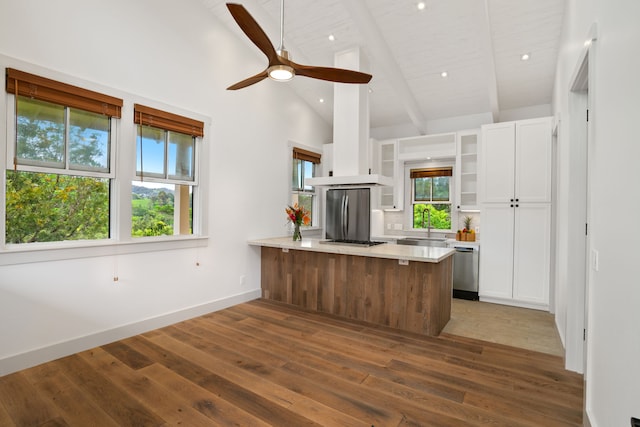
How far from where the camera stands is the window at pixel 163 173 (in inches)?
139

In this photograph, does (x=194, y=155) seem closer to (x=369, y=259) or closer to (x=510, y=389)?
(x=369, y=259)

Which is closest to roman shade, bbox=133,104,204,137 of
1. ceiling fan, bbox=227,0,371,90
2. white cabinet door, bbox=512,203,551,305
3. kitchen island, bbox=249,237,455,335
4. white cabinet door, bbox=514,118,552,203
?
ceiling fan, bbox=227,0,371,90

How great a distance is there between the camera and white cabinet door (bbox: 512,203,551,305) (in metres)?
4.39

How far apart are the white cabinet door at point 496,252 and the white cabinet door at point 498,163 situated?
0.17 meters

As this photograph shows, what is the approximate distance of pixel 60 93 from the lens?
286 centimetres

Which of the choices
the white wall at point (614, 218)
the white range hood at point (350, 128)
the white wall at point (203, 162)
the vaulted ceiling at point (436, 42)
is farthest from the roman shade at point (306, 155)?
the white wall at point (614, 218)

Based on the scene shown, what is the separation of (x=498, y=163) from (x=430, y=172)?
1.46 meters

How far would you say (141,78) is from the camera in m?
3.45

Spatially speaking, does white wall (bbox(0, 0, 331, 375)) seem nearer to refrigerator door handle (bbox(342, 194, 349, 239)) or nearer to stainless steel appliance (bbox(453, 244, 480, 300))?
refrigerator door handle (bbox(342, 194, 349, 239))

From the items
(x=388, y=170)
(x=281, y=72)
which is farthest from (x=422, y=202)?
(x=281, y=72)

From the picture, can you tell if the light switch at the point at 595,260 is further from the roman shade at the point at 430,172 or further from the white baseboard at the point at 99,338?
the roman shade at the point at 430,172

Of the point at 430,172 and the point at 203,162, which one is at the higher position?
the point at 430,172

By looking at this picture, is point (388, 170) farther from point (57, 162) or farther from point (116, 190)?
point (57, 162)

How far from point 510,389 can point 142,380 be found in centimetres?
278
